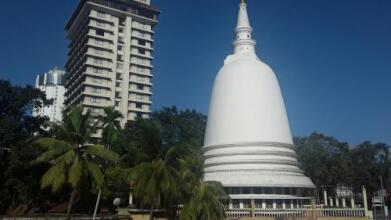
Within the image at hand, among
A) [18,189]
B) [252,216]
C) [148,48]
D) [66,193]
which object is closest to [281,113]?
[252,216]

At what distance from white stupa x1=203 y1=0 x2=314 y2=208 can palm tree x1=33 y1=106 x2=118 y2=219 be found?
13.4 meters

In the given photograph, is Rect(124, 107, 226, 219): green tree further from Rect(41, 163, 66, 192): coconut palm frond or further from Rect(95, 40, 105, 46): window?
Rect(95, 40, 105, 46): window

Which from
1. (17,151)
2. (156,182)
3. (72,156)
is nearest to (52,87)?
(17,151)

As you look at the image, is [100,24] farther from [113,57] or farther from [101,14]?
[113,57]

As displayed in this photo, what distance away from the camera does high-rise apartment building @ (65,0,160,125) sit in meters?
86.2

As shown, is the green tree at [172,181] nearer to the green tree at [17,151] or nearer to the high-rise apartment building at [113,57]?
the green tree at [17,151]

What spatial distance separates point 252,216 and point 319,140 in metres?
28.4

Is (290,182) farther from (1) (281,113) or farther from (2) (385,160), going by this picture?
(2) (385,160)

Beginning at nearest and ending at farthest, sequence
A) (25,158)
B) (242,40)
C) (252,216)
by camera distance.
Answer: (252,216) → (25,158) → (242,40)

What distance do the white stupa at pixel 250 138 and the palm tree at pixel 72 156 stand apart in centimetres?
1339

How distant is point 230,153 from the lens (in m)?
40.4

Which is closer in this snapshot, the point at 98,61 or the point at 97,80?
the point at 97,80

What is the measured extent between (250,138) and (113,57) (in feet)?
182

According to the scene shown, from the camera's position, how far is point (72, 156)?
1072 inches
